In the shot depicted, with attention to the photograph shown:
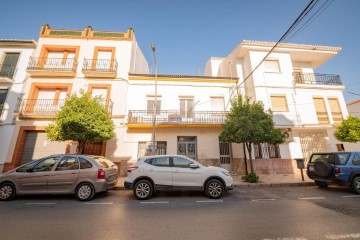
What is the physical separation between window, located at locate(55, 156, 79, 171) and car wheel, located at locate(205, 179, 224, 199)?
5.24 meters

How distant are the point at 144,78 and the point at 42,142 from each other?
8958 mm

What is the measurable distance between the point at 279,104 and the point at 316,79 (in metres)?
5.11

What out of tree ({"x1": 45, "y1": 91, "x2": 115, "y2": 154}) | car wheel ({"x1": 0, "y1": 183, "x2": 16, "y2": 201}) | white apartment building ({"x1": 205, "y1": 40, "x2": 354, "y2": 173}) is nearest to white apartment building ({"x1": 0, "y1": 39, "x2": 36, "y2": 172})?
tree ({"x1": 45, "y1": 91, "x2": 115, "y2": 154})

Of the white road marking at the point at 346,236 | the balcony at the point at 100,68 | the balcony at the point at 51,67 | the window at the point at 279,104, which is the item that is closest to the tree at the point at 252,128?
the window at the point at 279,104

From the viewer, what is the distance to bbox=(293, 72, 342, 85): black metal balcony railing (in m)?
14.7

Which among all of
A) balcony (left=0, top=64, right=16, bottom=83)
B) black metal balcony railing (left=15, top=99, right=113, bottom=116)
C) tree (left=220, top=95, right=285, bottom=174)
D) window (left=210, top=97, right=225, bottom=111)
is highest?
balcony (left=0, top=64, right=16, bottom=83)

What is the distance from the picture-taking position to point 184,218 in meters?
4.29

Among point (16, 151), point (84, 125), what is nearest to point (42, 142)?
point (16, 151)

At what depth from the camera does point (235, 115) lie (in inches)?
392

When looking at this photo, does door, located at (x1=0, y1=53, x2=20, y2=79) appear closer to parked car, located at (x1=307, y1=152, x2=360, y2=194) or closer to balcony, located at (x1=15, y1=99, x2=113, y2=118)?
balcony, located at (x1=15, y1=99, x2=113, y2=118)

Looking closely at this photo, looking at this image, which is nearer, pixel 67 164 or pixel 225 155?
pixel 67 164

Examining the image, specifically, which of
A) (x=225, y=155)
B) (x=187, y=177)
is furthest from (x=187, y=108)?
(x=187, y=177)

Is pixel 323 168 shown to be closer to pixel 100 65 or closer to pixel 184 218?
pixel 184 218

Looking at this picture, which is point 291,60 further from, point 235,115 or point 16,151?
point 16,151
